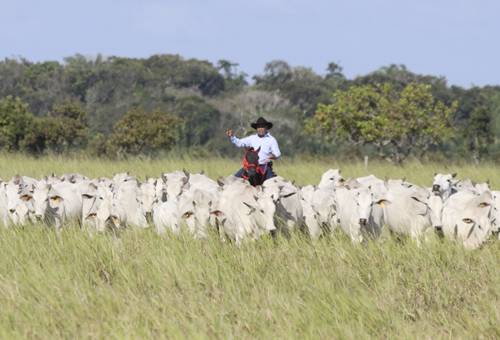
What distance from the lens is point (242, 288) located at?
25.4 ft

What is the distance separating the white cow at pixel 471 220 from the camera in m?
10.4

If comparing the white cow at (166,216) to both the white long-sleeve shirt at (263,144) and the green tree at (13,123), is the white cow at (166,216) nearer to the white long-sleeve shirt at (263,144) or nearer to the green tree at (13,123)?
the white long-sleeve shirt at (263,144)

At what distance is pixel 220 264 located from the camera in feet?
27.5

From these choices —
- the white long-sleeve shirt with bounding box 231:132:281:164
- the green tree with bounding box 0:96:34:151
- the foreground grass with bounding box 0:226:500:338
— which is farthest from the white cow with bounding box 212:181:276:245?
the green tree with bounding box 0:96:34:151

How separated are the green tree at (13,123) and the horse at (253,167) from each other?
26.4 m

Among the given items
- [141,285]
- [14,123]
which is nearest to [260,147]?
[141,285]

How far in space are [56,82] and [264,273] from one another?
6644 cm

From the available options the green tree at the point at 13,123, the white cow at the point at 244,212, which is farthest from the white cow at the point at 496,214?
the green tree at the point at 13,123

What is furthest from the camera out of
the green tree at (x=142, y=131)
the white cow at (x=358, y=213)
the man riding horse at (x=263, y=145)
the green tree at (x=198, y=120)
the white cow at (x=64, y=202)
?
the green tree at (x=198, y=120)

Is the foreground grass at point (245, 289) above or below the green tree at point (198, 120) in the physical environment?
above

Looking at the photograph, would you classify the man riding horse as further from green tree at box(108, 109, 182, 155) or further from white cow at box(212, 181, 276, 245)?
green tree at box(108, 109, 182, 155)

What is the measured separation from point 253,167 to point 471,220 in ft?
11.2

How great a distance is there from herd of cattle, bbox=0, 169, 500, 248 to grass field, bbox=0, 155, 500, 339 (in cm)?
91

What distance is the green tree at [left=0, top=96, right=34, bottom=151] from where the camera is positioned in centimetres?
3825
